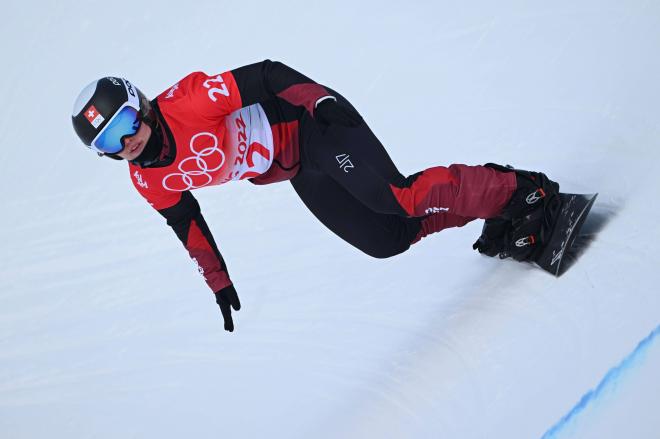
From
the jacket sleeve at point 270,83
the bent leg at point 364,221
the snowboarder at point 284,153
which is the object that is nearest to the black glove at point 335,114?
the snowboarder at point 284,153

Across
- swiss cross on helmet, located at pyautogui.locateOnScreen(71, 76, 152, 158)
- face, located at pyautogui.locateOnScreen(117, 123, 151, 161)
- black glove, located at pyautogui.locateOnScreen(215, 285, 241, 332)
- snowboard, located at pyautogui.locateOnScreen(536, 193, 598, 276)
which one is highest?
swiss cross on helmet, located at pyautogui.locateOnScreen(71, 76, 152, 158)

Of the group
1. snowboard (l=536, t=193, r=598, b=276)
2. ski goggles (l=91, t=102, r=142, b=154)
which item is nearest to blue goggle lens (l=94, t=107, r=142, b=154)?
ski goggles (l=91, t=102, r=142, b=154)

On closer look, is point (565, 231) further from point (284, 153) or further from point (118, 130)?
point (118, 130)

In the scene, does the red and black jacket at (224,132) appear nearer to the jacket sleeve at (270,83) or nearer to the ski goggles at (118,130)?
the jacket sleeve at (270,83)

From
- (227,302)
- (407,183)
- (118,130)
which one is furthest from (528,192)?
(118,130)

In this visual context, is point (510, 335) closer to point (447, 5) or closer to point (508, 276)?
point (508, 276)

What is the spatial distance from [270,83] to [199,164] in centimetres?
39

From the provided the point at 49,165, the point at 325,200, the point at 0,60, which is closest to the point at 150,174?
the point at 325,200

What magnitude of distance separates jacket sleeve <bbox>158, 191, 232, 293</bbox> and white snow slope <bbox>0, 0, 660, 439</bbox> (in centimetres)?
47

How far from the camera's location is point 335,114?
233cm

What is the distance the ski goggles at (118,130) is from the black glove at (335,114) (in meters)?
0.62

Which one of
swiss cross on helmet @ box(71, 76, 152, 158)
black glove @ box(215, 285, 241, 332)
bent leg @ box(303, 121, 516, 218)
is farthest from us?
black glove @ box(215, 285, 241, 332)

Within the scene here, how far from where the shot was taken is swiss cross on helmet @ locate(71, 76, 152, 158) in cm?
245

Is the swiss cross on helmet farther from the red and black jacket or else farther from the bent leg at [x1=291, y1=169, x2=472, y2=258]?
the bent leg at [x1=291, y1=169, x2=472, y2=258]
